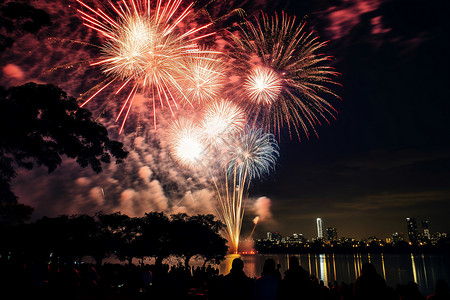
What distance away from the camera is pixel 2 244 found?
41.2m

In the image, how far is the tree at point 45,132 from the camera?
13828mm

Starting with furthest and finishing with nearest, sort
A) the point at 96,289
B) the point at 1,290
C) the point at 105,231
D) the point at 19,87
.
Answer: the point at 105,231 → the point at 19,87 → the point at 96,289 → the point at 1,290

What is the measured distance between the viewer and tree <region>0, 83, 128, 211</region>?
13.8 meters

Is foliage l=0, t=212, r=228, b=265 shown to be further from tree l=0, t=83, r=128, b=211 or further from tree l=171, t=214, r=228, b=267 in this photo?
tree l=0, t=83, r=128, b=211

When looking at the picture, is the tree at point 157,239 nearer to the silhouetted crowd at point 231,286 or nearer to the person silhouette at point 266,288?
the silhouetted crowd at point 231,286

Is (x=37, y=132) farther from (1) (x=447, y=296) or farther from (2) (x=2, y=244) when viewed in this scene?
(2) (x=2, y=244)

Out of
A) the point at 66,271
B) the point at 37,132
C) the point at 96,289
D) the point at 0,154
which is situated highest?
the point at 37,132

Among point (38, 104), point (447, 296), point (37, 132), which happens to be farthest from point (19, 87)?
point (447, 296)

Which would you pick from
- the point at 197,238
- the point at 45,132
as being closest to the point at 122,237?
the point at 197,238

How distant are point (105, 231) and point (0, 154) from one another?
47.9 m

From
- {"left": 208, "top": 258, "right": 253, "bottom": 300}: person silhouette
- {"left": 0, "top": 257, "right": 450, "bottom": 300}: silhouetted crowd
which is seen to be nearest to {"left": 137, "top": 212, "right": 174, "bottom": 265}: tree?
{"left": 0, "top": 257, "right": 450, "bottom": 300}: silhouetted crowd

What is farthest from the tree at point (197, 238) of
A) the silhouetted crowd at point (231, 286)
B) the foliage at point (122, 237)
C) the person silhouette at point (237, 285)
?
the person silhouette at point (237, 285)

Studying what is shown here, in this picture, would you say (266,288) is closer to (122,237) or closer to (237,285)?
(237,285)

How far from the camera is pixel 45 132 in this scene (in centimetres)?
1527
